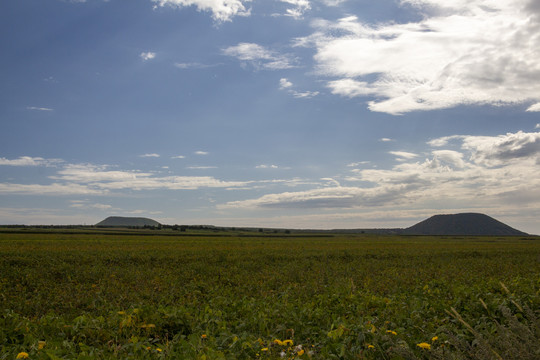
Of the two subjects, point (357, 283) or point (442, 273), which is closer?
point (357, 283)

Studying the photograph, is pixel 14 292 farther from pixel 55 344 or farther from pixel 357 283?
pixel 357 283

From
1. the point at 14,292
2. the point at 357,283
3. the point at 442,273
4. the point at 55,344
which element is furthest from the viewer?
the point at 442,273

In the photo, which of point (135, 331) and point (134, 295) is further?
point (134, 295)

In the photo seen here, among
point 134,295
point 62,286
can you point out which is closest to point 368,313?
point 134,295

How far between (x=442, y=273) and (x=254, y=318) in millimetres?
18572

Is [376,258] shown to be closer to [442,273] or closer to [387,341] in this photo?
[442,273]

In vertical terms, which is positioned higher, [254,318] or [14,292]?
[254,318]

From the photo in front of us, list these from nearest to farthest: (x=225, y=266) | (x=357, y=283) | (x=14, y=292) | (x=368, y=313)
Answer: (x=368, y=313)
(x=14, y=292)
(x=357, y=283)
(x=225, y=266)

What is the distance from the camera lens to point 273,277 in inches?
777

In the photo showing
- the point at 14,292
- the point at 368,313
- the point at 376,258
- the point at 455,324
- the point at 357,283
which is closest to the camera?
the point at 455,324

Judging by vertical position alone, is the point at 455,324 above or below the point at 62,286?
above

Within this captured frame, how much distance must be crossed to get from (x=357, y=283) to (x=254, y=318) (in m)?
12.4

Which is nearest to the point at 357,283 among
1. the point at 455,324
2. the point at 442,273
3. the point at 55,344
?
the point at 442,273

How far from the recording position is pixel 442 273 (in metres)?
22.7
